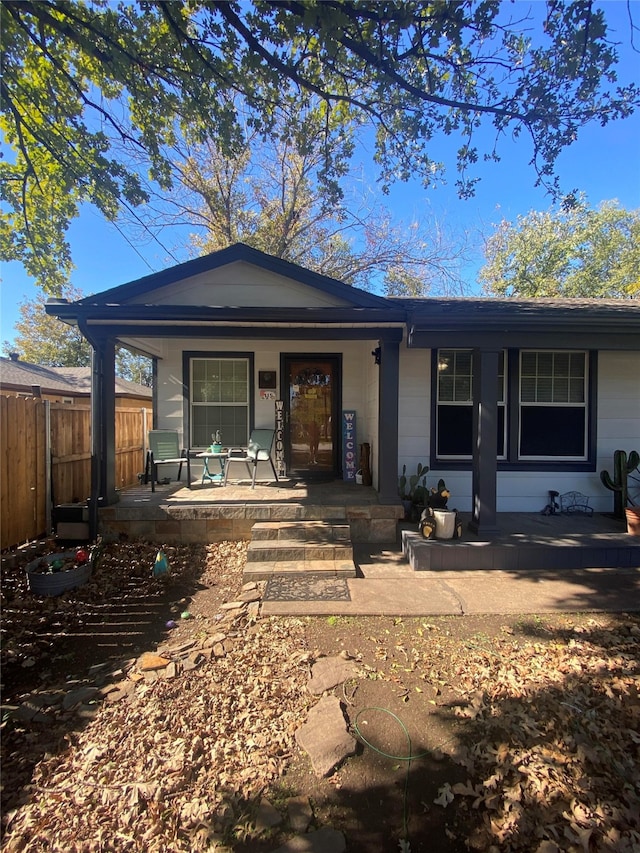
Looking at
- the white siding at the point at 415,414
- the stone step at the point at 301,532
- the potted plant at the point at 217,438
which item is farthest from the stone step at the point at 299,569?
the potted plant at the point at 217,438

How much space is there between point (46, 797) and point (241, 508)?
12.2ft

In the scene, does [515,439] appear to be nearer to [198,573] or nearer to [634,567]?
[634,567]

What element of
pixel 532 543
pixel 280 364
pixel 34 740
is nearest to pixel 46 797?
pixel 34 740

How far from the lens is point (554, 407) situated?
6402 millimetres

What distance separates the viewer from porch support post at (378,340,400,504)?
A: 5.53 meters

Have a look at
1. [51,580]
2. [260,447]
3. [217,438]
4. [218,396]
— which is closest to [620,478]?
[260,447]

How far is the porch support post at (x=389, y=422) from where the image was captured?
218 inches

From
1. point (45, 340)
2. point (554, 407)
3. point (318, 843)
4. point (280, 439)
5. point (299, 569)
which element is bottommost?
point (318, 843)

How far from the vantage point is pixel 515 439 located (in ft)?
20.9

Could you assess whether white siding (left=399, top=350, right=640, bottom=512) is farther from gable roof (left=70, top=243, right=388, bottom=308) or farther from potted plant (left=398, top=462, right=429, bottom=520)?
gable roof (left=70, top=243, right=388, bottom=308)

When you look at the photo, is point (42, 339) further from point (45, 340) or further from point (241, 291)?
point (241, 291)

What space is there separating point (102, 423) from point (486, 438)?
4961 mm

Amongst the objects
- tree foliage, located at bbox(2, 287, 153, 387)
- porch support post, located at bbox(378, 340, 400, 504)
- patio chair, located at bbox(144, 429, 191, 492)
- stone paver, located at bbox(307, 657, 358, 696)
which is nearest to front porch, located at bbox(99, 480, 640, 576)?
porch support post, located at bbox(378, 340, 400, 504)

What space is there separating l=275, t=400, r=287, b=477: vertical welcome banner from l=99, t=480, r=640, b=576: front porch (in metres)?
1.05
